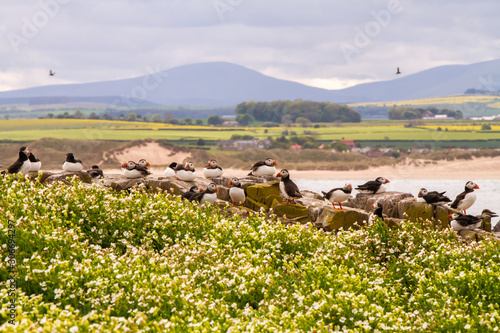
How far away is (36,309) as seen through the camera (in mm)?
11648

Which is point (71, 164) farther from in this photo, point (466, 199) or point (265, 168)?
point (466, 199)

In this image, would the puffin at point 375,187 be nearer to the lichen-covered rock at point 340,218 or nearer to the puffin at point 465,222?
the lichen-covered rock at point 340,218

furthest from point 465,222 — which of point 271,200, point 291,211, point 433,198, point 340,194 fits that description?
point 271,200

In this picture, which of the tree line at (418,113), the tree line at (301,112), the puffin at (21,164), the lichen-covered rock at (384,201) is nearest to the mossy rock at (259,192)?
the lichen-covered rock at (384,201)

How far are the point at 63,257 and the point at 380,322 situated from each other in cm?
838

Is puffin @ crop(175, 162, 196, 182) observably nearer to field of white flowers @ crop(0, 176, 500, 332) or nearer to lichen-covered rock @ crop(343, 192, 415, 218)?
field of white flowers @ crop(0, 176, 500, 332)

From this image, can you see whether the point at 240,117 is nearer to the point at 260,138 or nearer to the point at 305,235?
the point at 260,138

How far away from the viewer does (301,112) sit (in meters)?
180

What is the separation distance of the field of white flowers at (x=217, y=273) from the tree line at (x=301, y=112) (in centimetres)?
15832

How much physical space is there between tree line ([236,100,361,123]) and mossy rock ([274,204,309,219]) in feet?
500

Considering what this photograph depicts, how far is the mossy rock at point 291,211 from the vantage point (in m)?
24.3

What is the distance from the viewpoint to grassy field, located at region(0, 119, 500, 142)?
139 metres

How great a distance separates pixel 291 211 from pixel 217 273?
9912mm

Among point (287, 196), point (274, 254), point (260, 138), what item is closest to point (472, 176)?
point (260, 138)
